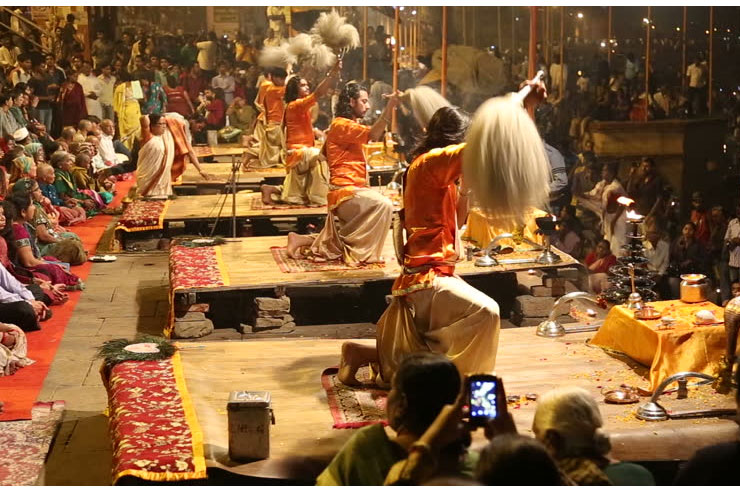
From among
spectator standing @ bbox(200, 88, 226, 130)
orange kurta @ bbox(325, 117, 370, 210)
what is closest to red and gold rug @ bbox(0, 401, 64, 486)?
orange kurta @ bbox(325, 117, 370, 210)

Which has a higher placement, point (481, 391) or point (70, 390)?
point (481, 391)

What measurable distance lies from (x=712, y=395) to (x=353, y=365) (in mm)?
1860

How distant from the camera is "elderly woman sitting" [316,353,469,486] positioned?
166 inches

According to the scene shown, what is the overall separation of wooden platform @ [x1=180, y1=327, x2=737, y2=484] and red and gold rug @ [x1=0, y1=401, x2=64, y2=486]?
0.84m

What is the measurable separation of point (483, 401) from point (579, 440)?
0.43 meters

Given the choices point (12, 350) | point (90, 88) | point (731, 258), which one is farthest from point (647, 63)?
point (90, 88)

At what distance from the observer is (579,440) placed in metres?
4.21

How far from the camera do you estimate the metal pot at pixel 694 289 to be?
7215mm

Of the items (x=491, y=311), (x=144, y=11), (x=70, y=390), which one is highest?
(x=144, y=11)

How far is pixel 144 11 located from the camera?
70.6ft

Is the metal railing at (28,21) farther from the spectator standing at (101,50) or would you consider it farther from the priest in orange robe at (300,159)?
the priest in orange robe at (300,159)
